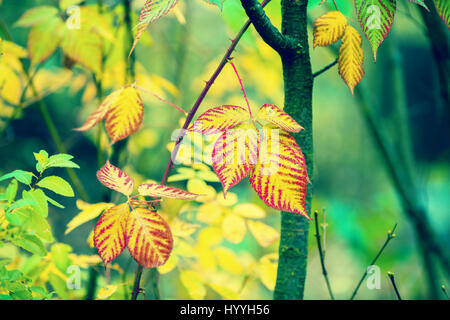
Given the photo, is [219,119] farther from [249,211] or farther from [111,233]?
[249,211]

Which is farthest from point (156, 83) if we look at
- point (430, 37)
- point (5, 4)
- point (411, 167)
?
point (5, 4)

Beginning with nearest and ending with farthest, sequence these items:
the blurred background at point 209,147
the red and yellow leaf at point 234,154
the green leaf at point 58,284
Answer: the red and yellow leaf at point 234,154
the green leaf at point 58,284
the blurred background at point 209,147

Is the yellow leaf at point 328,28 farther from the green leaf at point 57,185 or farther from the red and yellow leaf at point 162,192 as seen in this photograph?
the green leaf at point 57,185

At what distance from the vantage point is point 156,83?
0.92m

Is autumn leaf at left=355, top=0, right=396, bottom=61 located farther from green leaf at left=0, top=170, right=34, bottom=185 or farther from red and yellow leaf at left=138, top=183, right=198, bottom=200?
green leaf at left=0, top=170, right=34, bottom=185

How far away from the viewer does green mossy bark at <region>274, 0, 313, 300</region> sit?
46cm

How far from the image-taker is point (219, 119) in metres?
0.39

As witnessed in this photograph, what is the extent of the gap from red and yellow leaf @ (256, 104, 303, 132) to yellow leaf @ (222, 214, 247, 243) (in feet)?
1.05

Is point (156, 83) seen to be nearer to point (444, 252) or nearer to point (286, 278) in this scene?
point (286, 278)

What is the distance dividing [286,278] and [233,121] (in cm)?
27

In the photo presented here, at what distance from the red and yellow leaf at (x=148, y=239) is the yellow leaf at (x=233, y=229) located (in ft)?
0.93

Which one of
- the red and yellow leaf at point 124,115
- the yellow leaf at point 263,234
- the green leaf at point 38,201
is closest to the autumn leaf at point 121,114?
the red and yellow leaf at point 124,115

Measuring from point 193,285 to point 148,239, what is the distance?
0.96 feet

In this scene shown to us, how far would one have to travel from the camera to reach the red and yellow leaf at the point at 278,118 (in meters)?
0.37
